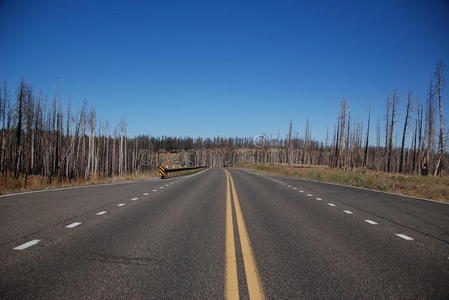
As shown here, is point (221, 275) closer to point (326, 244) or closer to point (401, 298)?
point (401, 298)

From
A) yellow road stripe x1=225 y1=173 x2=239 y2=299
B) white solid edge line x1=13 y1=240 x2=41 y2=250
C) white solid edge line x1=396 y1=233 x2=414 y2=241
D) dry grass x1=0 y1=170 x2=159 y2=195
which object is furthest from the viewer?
dry grass x1=0 y1=170 x2=159 y2=195

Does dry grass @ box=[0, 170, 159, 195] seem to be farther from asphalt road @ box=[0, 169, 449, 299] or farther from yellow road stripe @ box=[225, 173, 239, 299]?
yellow road stripe @ box=[225, 173, 239, 299]

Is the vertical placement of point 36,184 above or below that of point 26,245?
below

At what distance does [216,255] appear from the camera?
5.35m

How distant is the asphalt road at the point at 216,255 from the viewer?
3875mm

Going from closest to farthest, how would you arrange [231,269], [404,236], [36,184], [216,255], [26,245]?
[231,269] < [216,255] < [26,245] < [404,236] < [36,184]

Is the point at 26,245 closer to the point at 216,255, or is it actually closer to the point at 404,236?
the point at 216,255

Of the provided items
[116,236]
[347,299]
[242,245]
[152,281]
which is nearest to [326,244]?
[242,245]

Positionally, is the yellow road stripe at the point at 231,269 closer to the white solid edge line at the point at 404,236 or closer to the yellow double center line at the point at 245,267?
the yellow double center line at the point at 245,267

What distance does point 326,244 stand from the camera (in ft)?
20.5

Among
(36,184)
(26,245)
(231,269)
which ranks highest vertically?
(231,269)

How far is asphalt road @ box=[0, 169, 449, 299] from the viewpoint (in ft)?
12.7

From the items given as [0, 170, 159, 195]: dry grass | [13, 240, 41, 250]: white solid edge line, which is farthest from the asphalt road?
[0, 170, 159, 195]: dry grass

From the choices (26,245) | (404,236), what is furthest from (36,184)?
(404,236)
